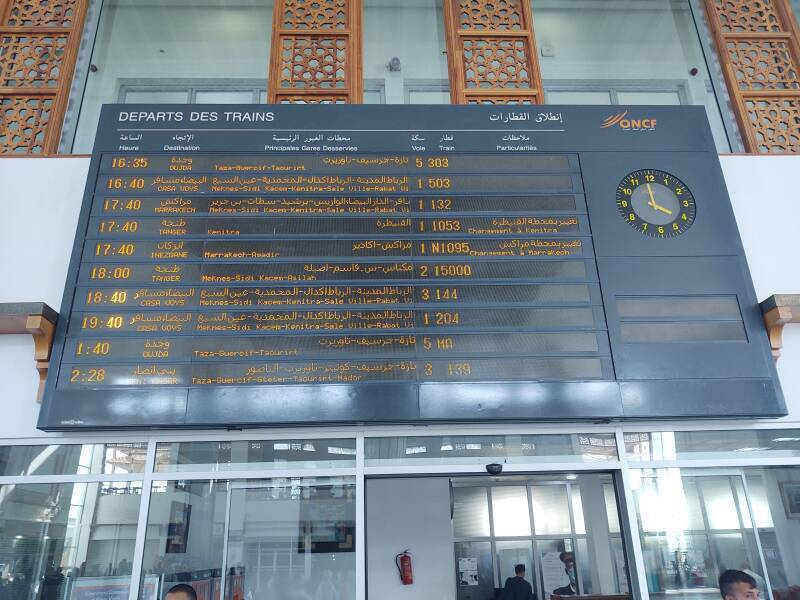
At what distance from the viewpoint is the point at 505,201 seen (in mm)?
3422

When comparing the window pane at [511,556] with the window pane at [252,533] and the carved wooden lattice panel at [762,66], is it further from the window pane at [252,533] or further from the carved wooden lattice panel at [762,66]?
the carved wooden lattice panel at [762,66]

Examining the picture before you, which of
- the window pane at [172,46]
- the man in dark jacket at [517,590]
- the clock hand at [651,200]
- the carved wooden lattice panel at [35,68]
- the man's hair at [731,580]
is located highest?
the window pane at [172,46]

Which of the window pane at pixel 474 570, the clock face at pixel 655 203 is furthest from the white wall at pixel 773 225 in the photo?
the window pane at pixel 474 570

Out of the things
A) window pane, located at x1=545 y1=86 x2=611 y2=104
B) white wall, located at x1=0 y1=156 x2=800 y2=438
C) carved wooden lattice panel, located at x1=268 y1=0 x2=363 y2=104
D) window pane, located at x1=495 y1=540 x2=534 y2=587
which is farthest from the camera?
window pane, located at x1=495 y1=540 x2=534 y2=587

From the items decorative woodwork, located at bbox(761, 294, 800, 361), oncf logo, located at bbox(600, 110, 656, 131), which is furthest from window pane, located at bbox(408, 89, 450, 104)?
decorative woodwork, located at bbox(761, 294, 800, 361)

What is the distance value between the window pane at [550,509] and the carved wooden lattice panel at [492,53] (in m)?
6.26

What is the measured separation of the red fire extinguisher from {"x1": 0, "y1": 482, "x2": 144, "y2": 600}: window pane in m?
4.19

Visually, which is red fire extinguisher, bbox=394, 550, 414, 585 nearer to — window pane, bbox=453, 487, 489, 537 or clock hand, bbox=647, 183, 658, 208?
window pane, bbox=453, 487, 489, 537

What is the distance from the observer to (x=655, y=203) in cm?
349

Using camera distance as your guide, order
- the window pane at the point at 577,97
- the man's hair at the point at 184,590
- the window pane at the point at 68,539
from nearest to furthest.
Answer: the man's hair at the point at 184,590, the window pane at the point at 68,539, the window pane at the point at 577,97

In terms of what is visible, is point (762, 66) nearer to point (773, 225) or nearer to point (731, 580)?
point (773, 225)

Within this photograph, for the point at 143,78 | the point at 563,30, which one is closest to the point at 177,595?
the point at 143,78

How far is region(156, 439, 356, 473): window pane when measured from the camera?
309cm

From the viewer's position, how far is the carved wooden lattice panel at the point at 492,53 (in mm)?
4156
